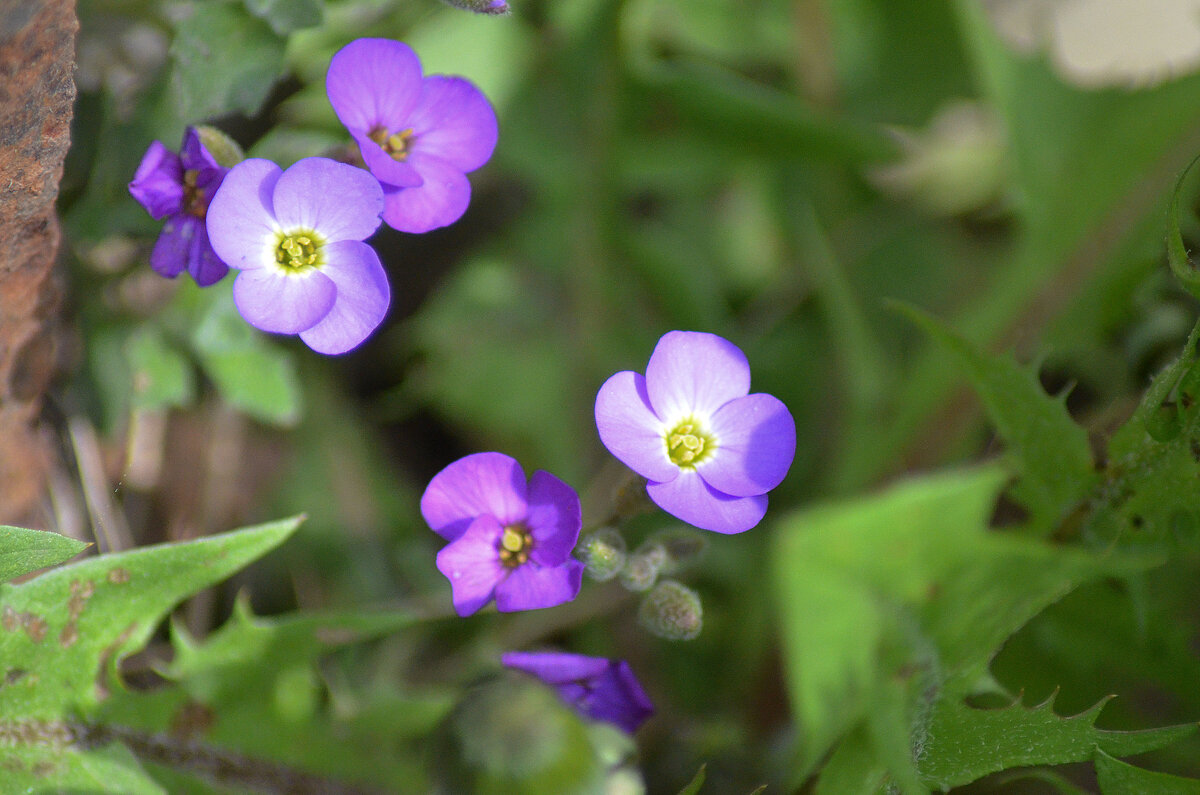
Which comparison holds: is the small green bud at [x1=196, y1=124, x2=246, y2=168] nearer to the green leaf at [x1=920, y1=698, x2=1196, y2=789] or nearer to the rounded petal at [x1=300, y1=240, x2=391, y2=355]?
the rounded petal at [x1=300, y1=240, x2=391, y2=355]

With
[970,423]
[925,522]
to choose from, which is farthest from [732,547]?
[925,522]

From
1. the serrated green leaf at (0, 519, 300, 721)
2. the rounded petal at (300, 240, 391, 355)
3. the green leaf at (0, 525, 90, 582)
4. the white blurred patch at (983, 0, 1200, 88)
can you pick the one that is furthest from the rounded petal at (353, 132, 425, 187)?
the white blurred patch at (983, 0, 1200, 88)

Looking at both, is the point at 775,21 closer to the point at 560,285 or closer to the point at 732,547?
the point at 560,285

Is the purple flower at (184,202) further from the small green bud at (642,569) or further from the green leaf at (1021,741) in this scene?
the green leaf at (1021,741)

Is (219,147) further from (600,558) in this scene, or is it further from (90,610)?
(600,558)

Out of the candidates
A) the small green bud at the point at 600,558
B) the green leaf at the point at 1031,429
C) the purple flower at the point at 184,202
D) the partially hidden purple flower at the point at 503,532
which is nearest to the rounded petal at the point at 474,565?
the partially hidden purple flower at the point at 503,532

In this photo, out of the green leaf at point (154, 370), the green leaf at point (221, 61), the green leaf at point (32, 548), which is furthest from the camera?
the green leaf at point (154, 370)
